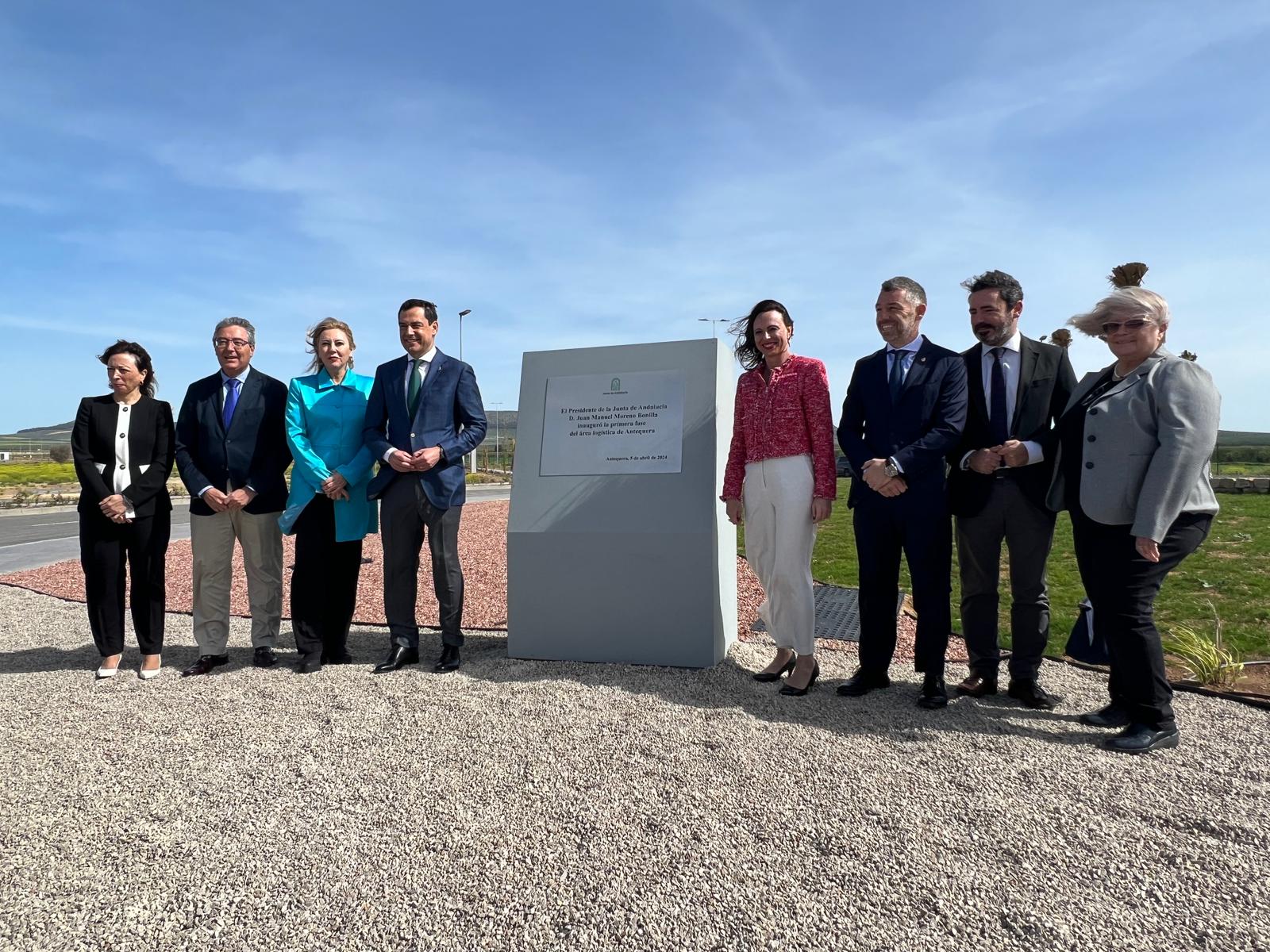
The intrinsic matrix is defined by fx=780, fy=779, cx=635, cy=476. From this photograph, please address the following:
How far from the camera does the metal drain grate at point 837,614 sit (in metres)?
5.78

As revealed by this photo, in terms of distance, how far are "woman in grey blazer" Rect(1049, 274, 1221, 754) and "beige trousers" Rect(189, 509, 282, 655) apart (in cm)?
460

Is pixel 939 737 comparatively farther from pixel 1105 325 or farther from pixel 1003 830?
pixel 1105 325

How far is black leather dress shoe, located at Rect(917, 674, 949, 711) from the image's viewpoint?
3932mm

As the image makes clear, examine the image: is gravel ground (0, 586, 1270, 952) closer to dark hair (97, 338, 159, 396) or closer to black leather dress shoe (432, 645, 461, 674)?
black leather dress shoe (432, 645, 461, 674)

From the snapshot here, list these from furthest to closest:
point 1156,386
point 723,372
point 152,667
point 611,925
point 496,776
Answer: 1. point 723,372
2. point 152,667
3. point 1156,386
4. point 496,776
5. point 611,925

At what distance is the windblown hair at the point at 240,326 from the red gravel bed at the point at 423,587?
239 cm

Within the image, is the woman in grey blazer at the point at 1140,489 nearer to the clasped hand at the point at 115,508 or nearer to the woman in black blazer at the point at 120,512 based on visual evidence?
the woman in black blazer at the point at 120,512

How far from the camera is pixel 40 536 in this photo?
14.6 metres

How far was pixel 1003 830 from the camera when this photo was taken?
2.62 metres

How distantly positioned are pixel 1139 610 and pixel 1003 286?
173cm

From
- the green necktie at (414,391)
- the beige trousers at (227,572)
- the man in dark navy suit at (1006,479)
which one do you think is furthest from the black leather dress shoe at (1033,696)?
the beige trousers at (227,572)

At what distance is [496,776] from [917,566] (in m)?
2.33

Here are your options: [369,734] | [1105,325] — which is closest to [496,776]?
[369,734]

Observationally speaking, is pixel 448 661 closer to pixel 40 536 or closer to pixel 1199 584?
pixel 1199 584
